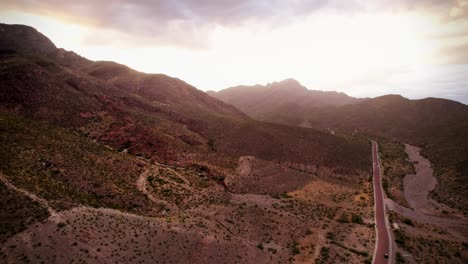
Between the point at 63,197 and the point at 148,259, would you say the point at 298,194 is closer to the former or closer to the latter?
the point at 148,259

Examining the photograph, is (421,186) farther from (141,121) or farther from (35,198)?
(35,198)

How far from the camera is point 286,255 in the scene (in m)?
27.5

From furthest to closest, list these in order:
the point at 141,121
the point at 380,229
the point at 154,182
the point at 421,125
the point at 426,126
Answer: the point at 421,125 → the point at 426,126 → the point at 141,121 → the point at 154,182 → the point at 380,229

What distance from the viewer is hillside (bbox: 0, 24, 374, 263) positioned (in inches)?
960

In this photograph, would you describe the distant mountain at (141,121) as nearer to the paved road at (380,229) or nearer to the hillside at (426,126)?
the paved road at (380,229)

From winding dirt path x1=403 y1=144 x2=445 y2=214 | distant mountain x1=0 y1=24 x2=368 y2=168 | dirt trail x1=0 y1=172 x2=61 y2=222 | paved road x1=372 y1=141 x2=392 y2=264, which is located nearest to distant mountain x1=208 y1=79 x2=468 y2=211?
winding dirt path x1=403 y1=144 x2=445 y2=214

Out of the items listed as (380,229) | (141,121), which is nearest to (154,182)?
(141,121)

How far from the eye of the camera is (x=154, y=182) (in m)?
40.3

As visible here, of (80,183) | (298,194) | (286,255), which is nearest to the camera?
(286,255)

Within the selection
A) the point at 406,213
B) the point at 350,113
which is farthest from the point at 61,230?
the point at 350,113

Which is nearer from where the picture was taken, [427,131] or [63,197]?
[63,197]

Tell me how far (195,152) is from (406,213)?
3878 centimetres

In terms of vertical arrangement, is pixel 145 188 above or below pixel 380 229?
below

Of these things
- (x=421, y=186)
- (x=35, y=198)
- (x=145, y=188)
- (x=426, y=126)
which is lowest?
(x=145, y=188)
